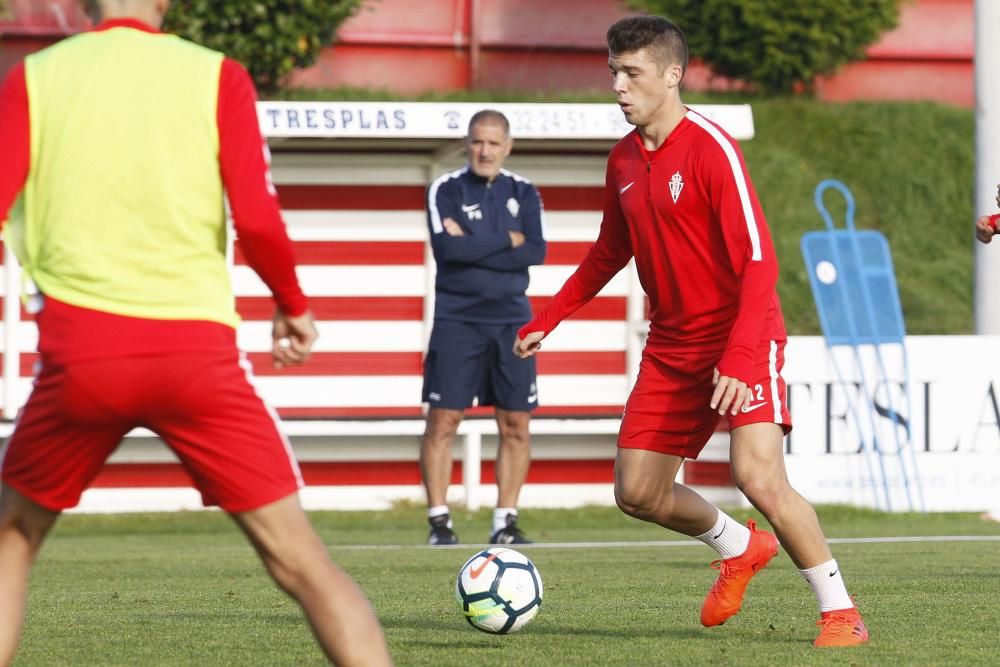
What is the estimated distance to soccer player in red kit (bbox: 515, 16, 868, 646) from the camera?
6.00m

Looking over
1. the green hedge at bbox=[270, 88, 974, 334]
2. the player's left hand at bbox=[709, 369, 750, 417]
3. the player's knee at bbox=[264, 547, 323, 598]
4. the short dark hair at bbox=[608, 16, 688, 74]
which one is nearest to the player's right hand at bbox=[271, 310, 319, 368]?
the player's knee at bbox=[264, 547, 323, 598]

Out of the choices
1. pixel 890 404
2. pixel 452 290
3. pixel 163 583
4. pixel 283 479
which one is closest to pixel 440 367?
pixel 452 290

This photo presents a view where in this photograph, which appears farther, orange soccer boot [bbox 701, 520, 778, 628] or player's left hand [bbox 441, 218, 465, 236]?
player's left hand [bbox 441, 218, 465, 236]

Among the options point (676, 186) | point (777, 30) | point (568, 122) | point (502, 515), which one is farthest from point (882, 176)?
point (676, 186)

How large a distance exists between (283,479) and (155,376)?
38 cm

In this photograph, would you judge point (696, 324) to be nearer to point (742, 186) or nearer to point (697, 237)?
point (697, 237)

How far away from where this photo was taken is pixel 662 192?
6207 millimetres

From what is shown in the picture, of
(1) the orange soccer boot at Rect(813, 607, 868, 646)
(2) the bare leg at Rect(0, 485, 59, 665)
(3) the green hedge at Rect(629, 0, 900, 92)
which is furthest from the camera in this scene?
(3) the green hedge at Rect(629, 0, 900, 92)

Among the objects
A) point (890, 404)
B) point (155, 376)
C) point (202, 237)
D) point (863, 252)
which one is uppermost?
point (202, 237)

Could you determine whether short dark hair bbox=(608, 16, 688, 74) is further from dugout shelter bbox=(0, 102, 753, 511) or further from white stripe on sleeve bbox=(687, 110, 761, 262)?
dugout shelter bbox=(0, 102, 753, 511)

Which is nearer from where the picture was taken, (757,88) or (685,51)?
(685,51)

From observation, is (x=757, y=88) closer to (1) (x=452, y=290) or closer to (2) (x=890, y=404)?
(2) (x=890, y=404)

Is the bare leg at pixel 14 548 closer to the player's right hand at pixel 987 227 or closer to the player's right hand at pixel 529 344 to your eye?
the player's right hand at pixel 529 344

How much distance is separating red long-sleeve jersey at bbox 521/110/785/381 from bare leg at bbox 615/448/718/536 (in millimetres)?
407
